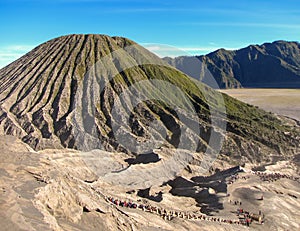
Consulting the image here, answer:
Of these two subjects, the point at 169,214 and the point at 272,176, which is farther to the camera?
the point at 272,176

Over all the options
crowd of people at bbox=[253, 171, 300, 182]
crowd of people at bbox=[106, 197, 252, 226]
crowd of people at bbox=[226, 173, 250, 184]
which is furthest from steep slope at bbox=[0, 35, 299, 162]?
crowd of people at bbox=[106, 197, 252, 226]

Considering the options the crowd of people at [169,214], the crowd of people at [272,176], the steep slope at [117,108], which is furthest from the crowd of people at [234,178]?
the steep slope at [117,108]

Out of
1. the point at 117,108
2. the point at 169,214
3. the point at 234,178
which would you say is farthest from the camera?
the point at 117,108

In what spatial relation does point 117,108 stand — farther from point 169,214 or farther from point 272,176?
point 169,214

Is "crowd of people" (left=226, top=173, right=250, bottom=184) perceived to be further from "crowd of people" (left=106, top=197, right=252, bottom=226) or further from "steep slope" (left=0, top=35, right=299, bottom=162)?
"steep slope" (left=0, top=35, right=299, bottom=162)

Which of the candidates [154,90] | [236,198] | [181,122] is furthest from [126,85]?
[236,198]

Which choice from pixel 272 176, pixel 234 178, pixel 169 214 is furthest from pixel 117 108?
pixel 169 214

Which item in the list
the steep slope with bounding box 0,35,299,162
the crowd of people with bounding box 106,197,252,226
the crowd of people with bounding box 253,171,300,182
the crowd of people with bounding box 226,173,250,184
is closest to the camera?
the crowd of people with bounding box 106,197,252,226

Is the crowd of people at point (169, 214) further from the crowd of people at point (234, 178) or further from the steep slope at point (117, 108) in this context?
the steep slope at point (117, 108)

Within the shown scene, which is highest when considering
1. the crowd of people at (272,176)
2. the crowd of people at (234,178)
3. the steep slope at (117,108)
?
the steep slope at (117,108)
